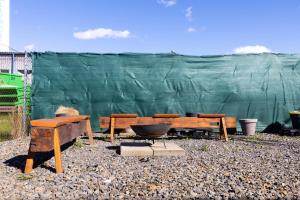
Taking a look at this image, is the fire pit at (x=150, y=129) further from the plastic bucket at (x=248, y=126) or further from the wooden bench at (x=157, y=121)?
the plastic bucket at (x=248, y=126)

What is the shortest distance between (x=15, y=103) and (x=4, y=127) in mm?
1588

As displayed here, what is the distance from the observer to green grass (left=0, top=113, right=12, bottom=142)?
1071cm

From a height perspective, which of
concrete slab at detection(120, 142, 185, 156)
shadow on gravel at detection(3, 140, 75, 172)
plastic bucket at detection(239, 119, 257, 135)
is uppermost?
plastic bucket at detection(239, 119, 257, 135)

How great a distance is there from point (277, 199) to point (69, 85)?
8321mm

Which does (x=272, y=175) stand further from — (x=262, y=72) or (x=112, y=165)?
(x=262, y=72)

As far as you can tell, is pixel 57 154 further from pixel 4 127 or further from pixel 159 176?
pixel 4 127

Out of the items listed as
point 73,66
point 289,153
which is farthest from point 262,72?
point 73,66

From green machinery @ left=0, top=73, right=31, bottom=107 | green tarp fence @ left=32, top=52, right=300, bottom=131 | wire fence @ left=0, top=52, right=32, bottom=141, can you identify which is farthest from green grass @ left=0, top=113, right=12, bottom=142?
green tarp fence @ left=32, top=52, right=300, bottom=131

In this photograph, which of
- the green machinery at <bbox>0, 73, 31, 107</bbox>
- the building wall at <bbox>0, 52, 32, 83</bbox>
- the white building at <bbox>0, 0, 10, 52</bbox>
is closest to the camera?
the green machinery at <bbox>0, 73, 31, 107</bbox>

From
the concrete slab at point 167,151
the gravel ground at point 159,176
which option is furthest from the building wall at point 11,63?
the concrete slab at point 167,151

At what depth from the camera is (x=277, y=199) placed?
4699 mm

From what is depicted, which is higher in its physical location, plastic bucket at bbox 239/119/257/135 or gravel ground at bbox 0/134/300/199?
plastic bucket at bbox 239/119/257/135

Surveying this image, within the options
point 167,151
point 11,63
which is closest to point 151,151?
point 167,151

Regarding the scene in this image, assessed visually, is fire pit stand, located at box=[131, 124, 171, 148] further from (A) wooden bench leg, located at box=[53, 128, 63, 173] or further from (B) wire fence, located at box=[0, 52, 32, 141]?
(B) wire fence, located at box=[0, 52, 32, 141]
